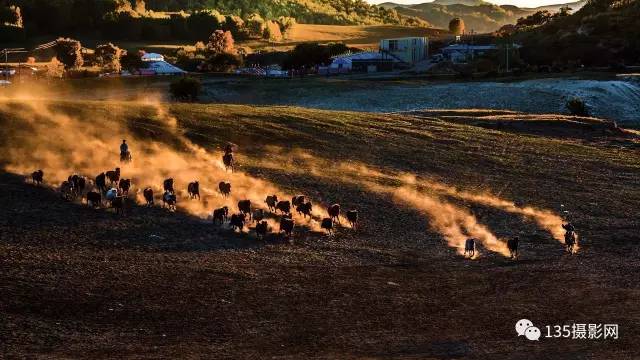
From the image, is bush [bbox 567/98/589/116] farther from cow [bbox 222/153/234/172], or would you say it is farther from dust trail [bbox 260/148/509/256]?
cow [bbox 222/153/234/172]

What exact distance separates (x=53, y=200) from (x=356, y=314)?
55.3 ft

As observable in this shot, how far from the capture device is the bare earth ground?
25.0 m

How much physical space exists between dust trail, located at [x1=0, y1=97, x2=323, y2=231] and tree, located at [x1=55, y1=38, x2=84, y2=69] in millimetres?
105596

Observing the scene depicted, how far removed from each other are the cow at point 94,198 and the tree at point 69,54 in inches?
4908

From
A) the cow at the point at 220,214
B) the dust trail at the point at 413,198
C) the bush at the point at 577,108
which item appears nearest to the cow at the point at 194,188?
the cow at the point at 220,214

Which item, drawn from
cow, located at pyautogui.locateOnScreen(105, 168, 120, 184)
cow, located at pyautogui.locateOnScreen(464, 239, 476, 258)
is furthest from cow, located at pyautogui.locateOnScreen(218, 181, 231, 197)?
cow, located at pyautogui.locateOnScreen(464, 239, 476, 258)

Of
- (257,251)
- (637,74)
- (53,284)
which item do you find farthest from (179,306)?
(637,74)

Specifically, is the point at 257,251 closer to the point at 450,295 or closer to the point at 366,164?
the point at 450,295

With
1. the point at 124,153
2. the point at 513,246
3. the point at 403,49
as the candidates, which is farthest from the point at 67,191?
the point at 403,49

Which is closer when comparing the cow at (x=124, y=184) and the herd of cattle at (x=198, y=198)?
the herd of cattle at (x=198, y=198)

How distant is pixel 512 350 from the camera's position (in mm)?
25156

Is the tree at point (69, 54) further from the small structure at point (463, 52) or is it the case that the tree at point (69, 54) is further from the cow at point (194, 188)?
the cow at point (194, 188)

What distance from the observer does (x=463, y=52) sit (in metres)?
190

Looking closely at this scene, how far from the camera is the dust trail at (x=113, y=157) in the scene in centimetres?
4284
